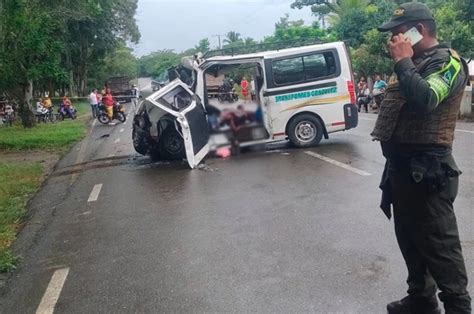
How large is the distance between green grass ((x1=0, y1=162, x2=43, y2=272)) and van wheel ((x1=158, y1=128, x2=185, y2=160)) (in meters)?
2.57

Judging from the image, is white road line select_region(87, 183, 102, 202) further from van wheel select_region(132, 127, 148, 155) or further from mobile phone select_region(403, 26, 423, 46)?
mobile phone select_region(403, 26, 423, 46)

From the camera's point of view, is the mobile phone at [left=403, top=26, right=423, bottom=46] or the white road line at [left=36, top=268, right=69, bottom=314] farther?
the white road line at [left=36, top=268, right=69, bottom=314]

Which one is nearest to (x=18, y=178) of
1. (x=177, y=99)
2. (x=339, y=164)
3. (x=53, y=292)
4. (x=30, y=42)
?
(x=177, y=99)

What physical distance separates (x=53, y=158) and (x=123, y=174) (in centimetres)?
416

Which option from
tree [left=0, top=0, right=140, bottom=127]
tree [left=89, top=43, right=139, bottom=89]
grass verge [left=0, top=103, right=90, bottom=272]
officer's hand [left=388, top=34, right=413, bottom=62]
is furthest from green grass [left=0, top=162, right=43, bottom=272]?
tree [left=89, top=43, right=139, bottom=89]

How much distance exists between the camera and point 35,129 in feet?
71.7

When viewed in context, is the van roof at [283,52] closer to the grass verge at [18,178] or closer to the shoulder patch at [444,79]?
the grass verge at [18,178]

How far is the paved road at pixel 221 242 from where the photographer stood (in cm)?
406

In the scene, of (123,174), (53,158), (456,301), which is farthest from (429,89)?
(53,158)

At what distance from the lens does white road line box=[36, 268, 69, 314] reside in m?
4.14

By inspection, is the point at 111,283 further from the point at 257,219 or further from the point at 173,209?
the point at 173,209

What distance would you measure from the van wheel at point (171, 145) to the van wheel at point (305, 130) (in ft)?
7.72

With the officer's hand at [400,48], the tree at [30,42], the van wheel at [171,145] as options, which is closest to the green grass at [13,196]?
the van wheel at [171,145]

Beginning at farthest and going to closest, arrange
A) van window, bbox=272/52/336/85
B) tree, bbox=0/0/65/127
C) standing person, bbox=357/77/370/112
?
1. standing person, bbox=357/77/370/112
2. tree, bbox=0/0/65/127
3. van window, bbox=272/52/336/85
